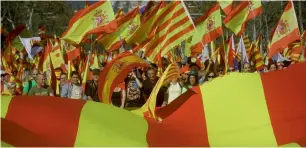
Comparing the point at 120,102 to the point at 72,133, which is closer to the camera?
Result: the point at 72,133

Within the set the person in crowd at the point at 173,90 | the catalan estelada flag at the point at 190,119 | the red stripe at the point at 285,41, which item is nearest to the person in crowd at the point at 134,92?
the person in crowd at the point at 173,90

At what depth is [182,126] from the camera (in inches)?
201

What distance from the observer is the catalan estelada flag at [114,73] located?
8.09m

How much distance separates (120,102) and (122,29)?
457 cm

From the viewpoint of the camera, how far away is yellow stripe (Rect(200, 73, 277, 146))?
4.89 m

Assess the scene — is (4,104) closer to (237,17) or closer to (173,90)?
(173,90)

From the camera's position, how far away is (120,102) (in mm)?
8867

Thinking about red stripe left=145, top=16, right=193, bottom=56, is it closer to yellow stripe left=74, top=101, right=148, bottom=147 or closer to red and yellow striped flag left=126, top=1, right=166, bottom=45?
red and yellow striped flag left=126, top=1, right=166, bottom=45

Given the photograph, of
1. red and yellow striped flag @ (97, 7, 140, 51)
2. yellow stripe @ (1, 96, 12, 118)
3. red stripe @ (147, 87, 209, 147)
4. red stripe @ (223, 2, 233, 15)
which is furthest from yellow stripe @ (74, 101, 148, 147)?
red stripe @ (223, 2, 233, 15)

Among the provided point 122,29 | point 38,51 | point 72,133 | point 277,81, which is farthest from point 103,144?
point 38,51

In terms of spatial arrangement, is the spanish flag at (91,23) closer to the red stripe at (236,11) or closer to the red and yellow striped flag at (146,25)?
the red and yellow striped flag at (146,25)

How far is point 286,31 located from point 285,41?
20cm

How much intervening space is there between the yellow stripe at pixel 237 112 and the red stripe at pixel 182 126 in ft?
0.20

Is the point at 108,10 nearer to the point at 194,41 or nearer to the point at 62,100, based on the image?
the point at 194,41
